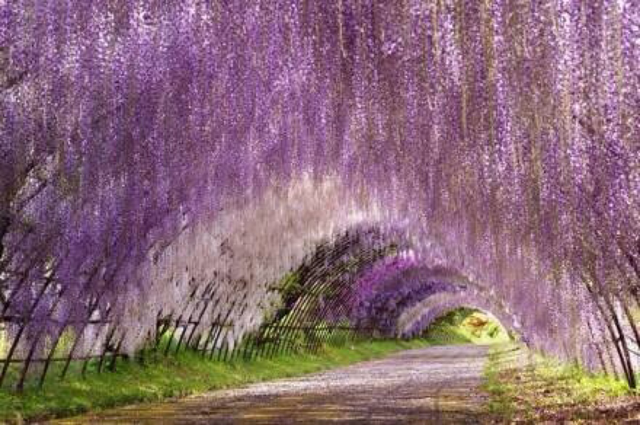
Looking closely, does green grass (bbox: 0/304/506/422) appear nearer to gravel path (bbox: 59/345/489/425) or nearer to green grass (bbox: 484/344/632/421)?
gravel path (bbox: 59/345/489/425)

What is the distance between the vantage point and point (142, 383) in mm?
19703

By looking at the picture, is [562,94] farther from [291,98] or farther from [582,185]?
[291,98]

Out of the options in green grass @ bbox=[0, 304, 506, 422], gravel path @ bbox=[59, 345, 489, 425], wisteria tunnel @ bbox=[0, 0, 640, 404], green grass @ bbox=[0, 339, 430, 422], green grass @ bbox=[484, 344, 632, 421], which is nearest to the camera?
wisteria tunnel @ bbox=[0, 0, 640, 404]

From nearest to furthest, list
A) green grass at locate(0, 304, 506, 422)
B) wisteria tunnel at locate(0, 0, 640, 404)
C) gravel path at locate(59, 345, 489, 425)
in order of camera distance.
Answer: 1. wisteria tunnel at locate(0, 0, 640, 404)
2. gravel path at locate(59, 345, 489, 425)
3. green grass at locate(0, 304, 506, 422)

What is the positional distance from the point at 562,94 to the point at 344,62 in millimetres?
2258

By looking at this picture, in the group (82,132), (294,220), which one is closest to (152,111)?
(82,132)

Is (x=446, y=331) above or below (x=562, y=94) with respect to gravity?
above

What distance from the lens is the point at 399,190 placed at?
13.7 m

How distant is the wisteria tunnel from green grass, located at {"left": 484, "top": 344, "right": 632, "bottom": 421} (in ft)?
2.40

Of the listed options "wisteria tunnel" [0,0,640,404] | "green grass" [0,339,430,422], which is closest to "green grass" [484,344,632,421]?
"wisteria tunnel" [0,0,640,404]

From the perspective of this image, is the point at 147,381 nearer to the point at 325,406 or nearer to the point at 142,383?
the point at 142,383

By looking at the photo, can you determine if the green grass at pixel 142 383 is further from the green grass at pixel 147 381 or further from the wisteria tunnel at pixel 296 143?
the wisteria tunnel at pixel 296 143

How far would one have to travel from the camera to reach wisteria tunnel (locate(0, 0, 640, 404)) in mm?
7711

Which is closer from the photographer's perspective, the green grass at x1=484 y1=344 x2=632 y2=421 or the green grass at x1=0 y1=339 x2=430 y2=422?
the green grass at x1=484 y1=344 x2=632 y2=421
